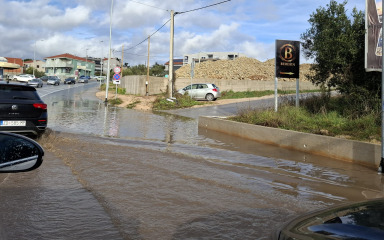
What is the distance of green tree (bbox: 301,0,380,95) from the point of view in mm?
11430

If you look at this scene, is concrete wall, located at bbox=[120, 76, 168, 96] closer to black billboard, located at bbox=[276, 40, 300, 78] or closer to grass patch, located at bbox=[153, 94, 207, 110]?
grass patch, located at bbox=[153, 94, 207, 110]

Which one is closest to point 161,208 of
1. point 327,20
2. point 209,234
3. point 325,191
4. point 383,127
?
point 209,234

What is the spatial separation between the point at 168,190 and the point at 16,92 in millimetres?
5341

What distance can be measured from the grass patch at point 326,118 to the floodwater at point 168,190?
1411 millimetres

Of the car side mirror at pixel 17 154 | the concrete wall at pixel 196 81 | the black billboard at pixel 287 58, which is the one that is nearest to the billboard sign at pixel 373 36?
the black billboard at pixel 287 58

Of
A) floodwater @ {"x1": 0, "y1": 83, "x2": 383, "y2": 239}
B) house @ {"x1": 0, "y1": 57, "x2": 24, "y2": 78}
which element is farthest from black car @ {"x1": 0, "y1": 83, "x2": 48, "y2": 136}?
house @ {"x1": 0, "y1": 57, "x2": 24, "y2": 78}

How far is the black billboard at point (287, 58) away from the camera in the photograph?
14805mm

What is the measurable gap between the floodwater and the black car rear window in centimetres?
130

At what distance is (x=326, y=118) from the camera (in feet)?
39.0

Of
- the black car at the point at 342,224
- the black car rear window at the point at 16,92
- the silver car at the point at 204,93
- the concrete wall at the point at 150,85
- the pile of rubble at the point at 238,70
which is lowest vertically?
the black car at the point at 342,224

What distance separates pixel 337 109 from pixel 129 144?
7.31 metres

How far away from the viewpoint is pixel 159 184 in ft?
21.7

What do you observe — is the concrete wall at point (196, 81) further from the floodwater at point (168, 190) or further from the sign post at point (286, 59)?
the floodwater at point (168, 190)

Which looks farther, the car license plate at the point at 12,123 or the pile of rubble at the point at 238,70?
the pile of rubble at the point at 238,70
